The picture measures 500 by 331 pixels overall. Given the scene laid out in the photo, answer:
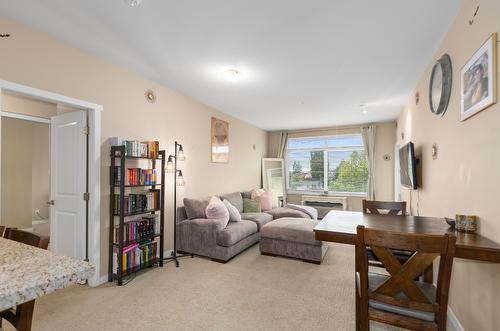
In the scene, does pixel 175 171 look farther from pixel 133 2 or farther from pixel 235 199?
pixel 133 2

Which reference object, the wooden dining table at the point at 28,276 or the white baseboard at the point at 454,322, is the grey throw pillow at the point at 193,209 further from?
the white baseboard at the point at 454,322

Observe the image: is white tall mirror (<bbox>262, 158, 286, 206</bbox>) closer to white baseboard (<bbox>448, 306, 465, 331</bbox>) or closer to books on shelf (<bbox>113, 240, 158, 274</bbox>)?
books on shelf (<bbox>113, 240, 158, 274</bbox>)

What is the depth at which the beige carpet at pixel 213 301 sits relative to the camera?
2.03 metres

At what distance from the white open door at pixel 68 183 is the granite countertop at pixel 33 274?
1.90m

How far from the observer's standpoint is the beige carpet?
2.03 meters

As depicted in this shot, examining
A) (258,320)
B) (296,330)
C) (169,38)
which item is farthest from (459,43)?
(258,320)

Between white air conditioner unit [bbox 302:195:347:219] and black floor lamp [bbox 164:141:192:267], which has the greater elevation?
black floor lamp [bbox 164:141:192:267]

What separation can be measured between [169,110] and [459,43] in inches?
135

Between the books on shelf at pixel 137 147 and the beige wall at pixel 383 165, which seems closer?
the books on shelf at pixel 137 147

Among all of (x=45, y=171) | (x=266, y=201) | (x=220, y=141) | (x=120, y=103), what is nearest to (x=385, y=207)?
(x=266, y=201)

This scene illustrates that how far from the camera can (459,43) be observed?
6.33 feet

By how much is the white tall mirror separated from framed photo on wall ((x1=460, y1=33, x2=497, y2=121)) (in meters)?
5.19

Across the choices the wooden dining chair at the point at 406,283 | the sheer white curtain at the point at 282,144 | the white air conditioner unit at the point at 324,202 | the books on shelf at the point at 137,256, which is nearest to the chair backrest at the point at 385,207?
the wooden dining chair at the point at 406,283

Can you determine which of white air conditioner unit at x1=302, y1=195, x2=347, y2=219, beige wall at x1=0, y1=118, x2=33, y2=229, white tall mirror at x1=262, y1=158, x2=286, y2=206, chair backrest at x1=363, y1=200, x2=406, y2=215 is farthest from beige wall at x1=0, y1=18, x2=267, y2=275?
chair backrest at x1=363, y1=200, x2=406, y2=215
